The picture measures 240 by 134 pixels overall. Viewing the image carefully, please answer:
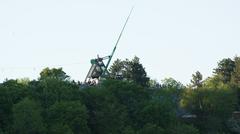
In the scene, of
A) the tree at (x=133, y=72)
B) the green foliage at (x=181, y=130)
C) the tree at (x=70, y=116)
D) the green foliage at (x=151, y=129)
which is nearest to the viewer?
the tree at (x=70, y=116)

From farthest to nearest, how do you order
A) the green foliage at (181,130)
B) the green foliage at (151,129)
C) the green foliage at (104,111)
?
the green foliage at (181,130) < the green foliage at (151,129) < the green foliage at (104,111)

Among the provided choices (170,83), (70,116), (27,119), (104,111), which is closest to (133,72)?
(170,83)

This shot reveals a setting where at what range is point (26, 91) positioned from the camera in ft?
269

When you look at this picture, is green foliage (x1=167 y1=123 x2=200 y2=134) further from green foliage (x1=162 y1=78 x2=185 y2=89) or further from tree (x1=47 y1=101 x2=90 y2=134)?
Result: green foliage (x1=162 y1=78 x2=185 y2=89)

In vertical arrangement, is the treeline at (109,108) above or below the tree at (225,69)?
below

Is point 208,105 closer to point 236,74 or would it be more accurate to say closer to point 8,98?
point 236,74

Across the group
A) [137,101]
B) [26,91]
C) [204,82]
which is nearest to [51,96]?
[26,91]

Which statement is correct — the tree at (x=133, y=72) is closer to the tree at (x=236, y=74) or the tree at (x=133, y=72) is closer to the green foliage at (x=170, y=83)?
the green foliage at (x=170, y=83)

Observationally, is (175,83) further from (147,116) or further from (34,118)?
(34,118)

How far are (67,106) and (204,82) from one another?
44.2 m

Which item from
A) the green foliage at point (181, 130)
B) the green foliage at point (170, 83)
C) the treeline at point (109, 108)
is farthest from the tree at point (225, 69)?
the green foliage at point (181, 130)

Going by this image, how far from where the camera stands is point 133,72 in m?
122

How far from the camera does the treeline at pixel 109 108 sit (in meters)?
75.6

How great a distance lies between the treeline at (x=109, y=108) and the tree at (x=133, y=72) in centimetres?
1002
